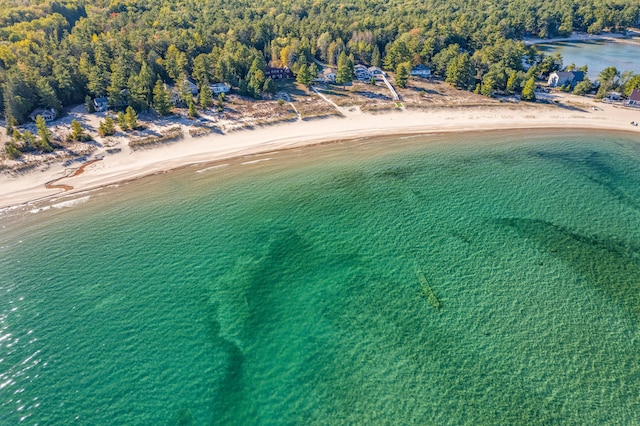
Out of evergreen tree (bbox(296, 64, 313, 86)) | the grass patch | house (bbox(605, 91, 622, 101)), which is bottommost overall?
house (bbox(605, 91, 622, 101))

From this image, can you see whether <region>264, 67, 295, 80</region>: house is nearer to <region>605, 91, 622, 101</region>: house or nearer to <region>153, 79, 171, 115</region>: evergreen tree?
<region>153, 79, 171, 115</region>: evergreen tree

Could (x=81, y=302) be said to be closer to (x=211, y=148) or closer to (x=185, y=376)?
(x=185, y=376)

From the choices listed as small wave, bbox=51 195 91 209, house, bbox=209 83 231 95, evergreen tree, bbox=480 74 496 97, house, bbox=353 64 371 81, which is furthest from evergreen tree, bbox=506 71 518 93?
small wave, bbox=51 195 91 209

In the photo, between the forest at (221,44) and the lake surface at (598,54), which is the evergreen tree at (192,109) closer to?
the forest at (221,44)

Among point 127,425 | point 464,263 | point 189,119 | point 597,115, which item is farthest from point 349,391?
point 597,115

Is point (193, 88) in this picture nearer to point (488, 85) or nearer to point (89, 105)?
point (89, 105)

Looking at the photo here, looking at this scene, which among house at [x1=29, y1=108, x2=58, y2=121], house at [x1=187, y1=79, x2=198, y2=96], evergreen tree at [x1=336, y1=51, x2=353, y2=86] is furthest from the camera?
evergreen tree at [x1=336, y1=51, x2=353, y2=86]

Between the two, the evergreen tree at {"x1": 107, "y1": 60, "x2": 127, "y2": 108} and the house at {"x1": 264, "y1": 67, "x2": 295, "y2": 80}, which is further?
the house at {"x1": 264, "y1": 67, "x2": 295, "y2": 80}

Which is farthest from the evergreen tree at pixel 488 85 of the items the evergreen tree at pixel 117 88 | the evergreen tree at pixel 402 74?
the evergreen tree at pixel 117 88
